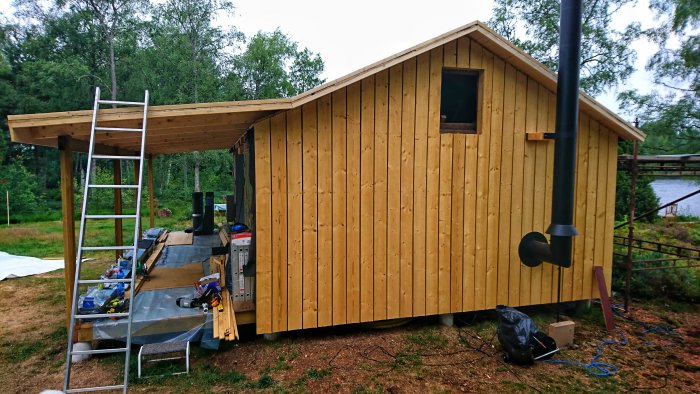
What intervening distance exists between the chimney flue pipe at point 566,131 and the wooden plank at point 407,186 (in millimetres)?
1696

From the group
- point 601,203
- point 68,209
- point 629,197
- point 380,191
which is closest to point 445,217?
point 380,191

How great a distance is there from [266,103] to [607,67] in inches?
603

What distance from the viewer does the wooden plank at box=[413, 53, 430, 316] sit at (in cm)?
506

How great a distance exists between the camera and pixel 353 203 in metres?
4.92

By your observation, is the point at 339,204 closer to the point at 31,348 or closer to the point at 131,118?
the point at 131,118

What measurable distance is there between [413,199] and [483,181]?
1.05 meters

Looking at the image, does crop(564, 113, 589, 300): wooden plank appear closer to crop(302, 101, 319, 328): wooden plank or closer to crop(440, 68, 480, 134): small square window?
crop(440, 68, 480, 134): small square window

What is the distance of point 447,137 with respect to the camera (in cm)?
521

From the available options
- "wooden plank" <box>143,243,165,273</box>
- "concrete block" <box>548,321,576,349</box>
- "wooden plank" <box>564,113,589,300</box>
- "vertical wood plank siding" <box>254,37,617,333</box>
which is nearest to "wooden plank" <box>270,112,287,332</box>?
"vertical wood plank siding" <box>254,37,617,333</box>

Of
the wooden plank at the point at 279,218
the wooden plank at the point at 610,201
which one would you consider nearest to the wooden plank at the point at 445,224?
the wooden plank at the point at 279,218

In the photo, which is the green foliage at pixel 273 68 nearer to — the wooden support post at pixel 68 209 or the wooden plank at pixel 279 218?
the wooden support post at pixel 68 209

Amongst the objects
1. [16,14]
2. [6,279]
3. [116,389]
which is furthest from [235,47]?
[116,389]

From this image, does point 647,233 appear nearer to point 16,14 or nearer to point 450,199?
point 450,199

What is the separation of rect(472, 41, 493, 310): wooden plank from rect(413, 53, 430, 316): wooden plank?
770 millimetres
